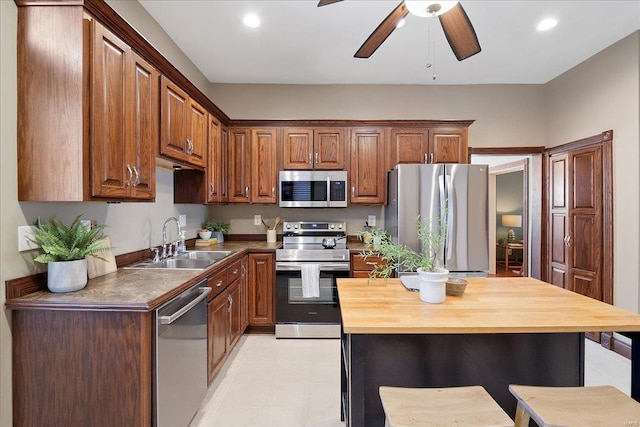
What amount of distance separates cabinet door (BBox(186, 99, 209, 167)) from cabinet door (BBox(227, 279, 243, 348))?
1.17 meters

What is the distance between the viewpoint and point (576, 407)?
3.90ft

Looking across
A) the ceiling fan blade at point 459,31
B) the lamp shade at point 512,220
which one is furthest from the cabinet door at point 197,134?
the lamp shade at point 512,220

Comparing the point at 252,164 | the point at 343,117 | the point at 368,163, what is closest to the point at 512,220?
the point at 368,163

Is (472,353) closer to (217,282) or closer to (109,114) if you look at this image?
(217,282)

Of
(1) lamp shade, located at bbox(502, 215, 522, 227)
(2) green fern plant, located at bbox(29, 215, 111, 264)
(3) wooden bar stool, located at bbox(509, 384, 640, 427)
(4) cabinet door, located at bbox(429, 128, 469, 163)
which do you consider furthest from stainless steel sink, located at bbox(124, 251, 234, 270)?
(1) lamp shade, located at bbox(502, 215, 522, 227)

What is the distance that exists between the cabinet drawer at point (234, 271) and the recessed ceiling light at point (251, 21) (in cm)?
209

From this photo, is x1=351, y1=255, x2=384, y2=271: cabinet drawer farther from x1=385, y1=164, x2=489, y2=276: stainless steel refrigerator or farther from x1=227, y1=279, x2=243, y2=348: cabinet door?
x1=227, y1=279, x2=243, y2=348: cabinet door

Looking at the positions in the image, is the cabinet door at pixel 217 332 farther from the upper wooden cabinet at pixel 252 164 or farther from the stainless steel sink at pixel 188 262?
the upper wooden cabinet at pixel 252 164

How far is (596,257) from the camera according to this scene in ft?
10.9

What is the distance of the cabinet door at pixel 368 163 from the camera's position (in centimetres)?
380

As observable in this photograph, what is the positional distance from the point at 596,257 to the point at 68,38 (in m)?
4.57

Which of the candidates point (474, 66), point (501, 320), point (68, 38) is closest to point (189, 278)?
point (68, 38)

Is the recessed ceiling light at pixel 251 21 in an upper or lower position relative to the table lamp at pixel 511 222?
upper

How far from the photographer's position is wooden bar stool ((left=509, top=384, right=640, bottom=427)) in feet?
3.64
